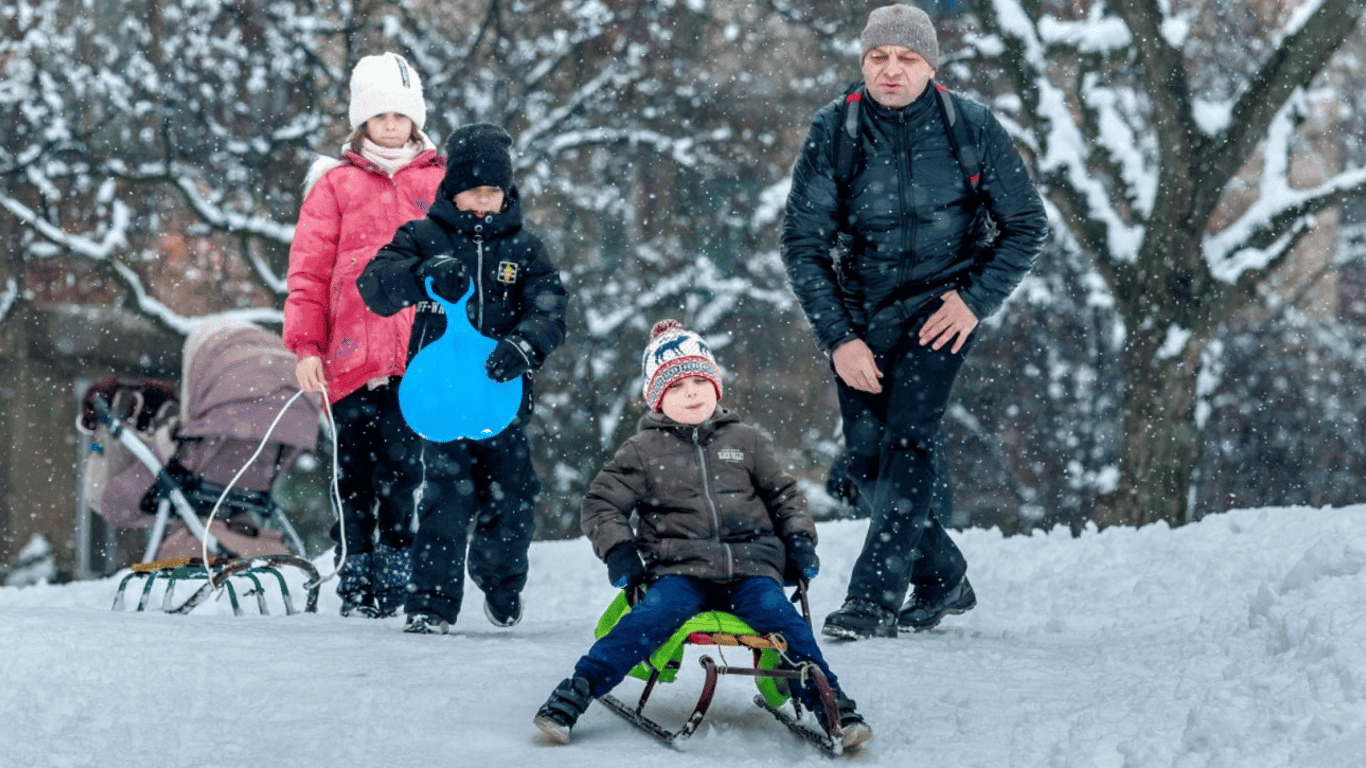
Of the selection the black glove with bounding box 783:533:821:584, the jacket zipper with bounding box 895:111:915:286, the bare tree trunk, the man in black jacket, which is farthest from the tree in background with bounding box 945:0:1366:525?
the black glove with bounding box 783:533:821:584

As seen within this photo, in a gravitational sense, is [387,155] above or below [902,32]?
below

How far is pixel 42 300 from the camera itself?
786 inches

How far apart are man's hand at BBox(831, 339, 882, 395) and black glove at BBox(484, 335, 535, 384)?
106 cm

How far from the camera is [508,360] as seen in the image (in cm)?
541

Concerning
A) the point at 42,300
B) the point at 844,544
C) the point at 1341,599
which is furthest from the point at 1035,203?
the point at 42,300

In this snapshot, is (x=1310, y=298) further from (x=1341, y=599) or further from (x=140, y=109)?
(x=1341, y=599)

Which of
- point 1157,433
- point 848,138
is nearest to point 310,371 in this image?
point 848,138

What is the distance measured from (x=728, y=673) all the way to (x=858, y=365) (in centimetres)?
178

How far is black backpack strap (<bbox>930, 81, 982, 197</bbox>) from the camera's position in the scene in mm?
5570

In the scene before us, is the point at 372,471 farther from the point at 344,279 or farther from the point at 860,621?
the point at 860,621

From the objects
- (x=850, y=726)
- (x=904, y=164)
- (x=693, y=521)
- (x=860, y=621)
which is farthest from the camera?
(x=904, y=164)

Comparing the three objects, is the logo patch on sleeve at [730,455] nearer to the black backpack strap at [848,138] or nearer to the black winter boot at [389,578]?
the black backpack strap at [848,138]

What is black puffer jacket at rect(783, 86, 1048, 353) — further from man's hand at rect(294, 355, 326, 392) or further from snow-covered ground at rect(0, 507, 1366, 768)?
man's hand at rect(294, 355, 326, 392)

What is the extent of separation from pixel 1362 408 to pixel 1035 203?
18.2 metres
